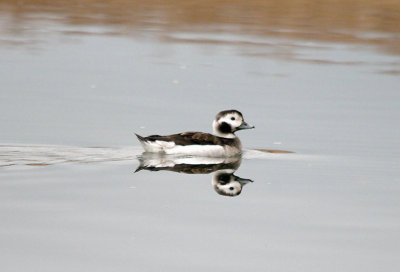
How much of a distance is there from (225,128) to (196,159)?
103cm

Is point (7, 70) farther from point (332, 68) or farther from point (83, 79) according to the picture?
point (332, 68)

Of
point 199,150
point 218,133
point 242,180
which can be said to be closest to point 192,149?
point 199,150

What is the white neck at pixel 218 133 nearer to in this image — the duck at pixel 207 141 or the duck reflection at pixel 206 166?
the duck at pixel 207 141

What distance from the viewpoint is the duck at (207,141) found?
1200 cm

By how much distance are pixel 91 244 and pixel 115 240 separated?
22cm

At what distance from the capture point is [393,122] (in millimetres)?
14305

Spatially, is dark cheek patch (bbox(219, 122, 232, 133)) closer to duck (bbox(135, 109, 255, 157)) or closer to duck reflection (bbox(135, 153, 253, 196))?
duck (bbox(135, 109, 255, 157))

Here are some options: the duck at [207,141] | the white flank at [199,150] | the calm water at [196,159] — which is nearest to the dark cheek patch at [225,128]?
the duck at [207,141]

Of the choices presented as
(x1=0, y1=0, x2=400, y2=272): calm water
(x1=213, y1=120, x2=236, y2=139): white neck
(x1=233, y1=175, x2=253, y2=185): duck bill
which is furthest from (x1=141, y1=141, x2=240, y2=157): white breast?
(x1=233, y1=175, x2=253, y2=185): duck bill

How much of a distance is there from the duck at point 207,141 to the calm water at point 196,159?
174 millimetres

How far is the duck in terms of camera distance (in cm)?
1200

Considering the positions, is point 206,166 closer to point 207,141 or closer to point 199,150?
point 199,150

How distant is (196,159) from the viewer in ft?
40.1

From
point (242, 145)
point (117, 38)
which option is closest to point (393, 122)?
point (242, 145)
